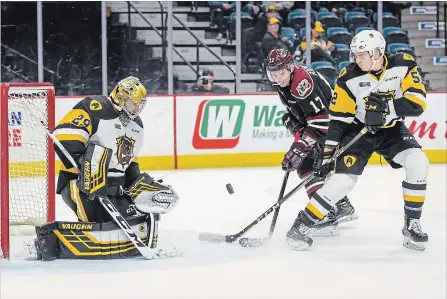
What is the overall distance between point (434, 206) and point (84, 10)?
4192 millimetres

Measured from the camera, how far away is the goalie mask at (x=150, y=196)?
3.96 metres

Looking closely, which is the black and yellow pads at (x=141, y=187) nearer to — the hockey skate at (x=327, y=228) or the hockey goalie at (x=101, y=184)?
the hockey goalie at (x=101, y=184)

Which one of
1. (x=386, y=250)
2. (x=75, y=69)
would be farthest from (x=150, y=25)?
(x=386, y=250)

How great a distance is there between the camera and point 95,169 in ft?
12.2

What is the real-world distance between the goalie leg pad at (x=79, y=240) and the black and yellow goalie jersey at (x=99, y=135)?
25 cm

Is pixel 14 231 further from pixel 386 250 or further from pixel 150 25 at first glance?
pixel 150 25

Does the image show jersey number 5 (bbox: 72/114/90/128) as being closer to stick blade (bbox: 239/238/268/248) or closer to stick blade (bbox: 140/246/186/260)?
stick blade (bbox: 140/246/186/260)

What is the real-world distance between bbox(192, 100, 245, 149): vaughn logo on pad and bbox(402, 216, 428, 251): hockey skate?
138 inches

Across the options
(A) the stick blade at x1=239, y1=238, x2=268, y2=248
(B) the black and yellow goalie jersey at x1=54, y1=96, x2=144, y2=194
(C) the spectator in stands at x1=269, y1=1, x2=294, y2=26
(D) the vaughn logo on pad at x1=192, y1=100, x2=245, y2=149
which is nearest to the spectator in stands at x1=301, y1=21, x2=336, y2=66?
(C) the spectator in stands at x1=269, y1=1, x2=294, y2=26

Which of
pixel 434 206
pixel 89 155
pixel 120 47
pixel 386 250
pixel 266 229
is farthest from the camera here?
pixel 120 47

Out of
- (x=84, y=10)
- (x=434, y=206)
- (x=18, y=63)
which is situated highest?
(x=84, y=10)

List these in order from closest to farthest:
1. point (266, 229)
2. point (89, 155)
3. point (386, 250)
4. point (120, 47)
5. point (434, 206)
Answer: point (89, 155) → point (386, 250) → point (266, 229) → point (434, 206) → point (120, 47)

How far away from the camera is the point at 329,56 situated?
8555mm

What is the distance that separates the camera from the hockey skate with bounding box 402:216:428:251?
13.6 feet
